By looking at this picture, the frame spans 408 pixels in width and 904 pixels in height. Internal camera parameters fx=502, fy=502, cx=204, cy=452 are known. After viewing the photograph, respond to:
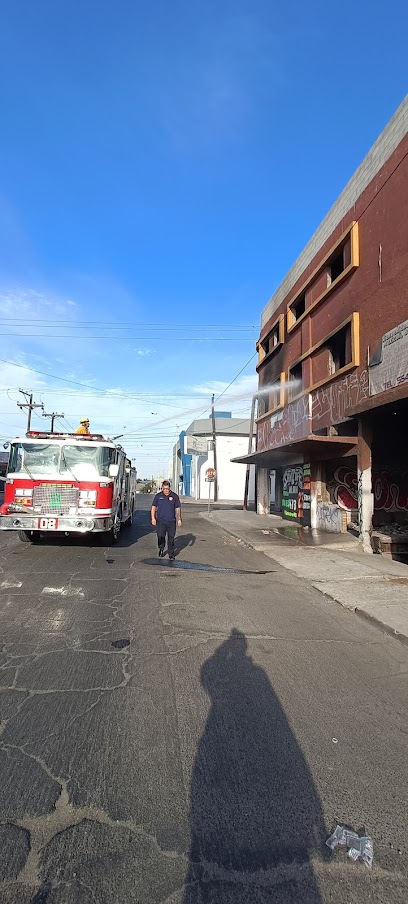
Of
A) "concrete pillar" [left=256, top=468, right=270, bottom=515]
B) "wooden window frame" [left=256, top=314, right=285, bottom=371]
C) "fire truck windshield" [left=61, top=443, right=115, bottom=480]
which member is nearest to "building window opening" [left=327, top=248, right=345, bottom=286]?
"wooden window frame" [left=256, top=314, right=285, bottom=371]

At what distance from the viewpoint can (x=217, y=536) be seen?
16.2 metres

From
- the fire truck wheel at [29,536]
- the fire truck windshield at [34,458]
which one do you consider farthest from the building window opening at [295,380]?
the fire truck wheel at [29,536]

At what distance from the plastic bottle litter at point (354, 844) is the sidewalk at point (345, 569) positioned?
3.36 meters

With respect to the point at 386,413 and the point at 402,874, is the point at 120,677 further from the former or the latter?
the point at 386,413

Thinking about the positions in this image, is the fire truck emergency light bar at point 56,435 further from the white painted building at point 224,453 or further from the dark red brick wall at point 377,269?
the white painted building at point 224,453

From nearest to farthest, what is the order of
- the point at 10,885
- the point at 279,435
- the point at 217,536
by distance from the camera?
the point at 10,885 < the point at 217,536 < the point at 279,435

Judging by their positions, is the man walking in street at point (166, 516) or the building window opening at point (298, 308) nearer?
the man walking in street at point (166, 516)

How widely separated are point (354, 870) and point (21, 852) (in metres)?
1.50

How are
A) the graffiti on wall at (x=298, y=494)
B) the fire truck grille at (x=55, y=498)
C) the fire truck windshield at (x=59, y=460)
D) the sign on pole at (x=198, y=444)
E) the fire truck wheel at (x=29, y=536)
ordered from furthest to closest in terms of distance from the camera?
1. the sign on pole at (x=198, y=444)
2. the graffiti on wall at (x=298, y=494)
3. the fire truck wheel at (x=29, y=536)
4. the fire truck windshield at (x=59, y=460)
5. the fire truck grille at (x=55, y=498)

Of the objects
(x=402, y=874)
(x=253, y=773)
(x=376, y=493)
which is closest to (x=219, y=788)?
(x=253, y=773)

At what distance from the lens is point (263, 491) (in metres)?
25.6

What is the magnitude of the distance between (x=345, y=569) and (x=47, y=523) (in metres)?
6.04

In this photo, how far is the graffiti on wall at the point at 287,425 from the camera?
1783 cm

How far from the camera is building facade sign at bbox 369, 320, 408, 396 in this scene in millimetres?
11273
